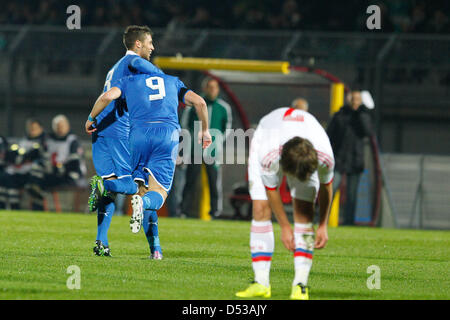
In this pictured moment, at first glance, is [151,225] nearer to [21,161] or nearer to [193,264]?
[193,264]

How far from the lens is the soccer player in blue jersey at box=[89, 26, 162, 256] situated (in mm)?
9414

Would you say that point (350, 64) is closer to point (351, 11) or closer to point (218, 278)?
point (351, 11)

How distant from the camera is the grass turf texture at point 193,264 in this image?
7.25m

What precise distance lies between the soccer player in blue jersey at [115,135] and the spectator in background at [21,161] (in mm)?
8648

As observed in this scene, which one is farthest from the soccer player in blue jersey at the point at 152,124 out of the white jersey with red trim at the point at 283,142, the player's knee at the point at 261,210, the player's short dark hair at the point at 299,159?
the player's short dark hair at the point at 299,159

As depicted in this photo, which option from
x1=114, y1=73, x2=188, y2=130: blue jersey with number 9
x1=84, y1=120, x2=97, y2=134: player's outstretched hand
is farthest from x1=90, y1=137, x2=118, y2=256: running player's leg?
x1=114, y1=73, x2=188, y2=130: blue jersey with number 9

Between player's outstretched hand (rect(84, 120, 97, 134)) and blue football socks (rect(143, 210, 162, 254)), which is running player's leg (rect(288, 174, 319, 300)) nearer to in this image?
blue football socks (rect(143, 210, 162, 254))

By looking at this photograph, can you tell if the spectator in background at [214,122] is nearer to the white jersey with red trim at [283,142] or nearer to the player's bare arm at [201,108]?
the player's bare arm at [201,108]

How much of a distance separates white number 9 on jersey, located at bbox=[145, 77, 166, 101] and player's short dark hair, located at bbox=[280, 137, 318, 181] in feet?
10.0

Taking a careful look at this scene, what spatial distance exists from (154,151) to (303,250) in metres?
2.90

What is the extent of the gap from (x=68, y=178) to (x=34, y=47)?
4.49m

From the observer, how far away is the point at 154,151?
30.0 ft

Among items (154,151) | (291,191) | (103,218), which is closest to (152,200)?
(154,151)
